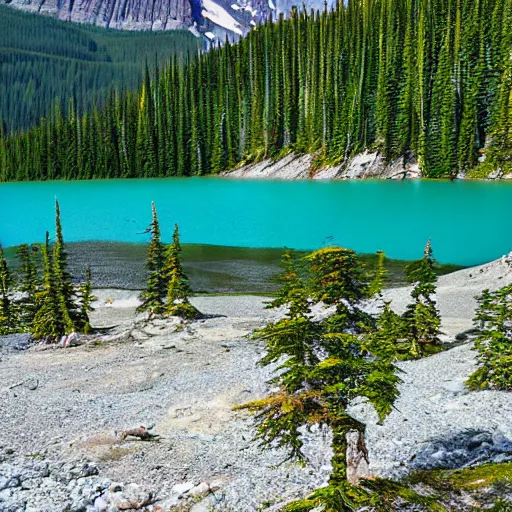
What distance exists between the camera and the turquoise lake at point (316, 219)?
4603 centimetres

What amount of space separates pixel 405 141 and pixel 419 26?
1096 inches

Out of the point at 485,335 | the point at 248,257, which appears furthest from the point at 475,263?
the point at 485,335

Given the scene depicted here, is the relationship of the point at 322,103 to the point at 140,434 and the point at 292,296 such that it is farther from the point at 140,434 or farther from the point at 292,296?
the point at 292,296

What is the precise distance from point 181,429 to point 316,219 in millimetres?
45702

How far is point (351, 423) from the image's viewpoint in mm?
5598

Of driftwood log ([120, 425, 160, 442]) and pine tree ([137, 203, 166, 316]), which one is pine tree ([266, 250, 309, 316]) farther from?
pine tree ([137, 203, 166, 316])

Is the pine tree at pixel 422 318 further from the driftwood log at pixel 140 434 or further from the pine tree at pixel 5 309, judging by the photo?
the pine tree at pixel 5 309

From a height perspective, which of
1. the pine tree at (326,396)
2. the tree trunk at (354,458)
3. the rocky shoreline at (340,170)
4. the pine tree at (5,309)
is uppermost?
the rocky shoreline at (340,170)

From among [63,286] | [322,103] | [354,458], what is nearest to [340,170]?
[322,103]

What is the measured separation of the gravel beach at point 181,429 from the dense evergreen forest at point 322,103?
90.4 metres

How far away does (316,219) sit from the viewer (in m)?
57.3

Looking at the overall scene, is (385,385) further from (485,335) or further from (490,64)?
(490,64)

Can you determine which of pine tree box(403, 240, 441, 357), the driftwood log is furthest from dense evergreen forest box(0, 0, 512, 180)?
the driftwood log

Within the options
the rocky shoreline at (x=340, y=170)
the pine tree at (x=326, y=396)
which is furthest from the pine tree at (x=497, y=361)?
the rocky shoreline at (x=340, y=170)
